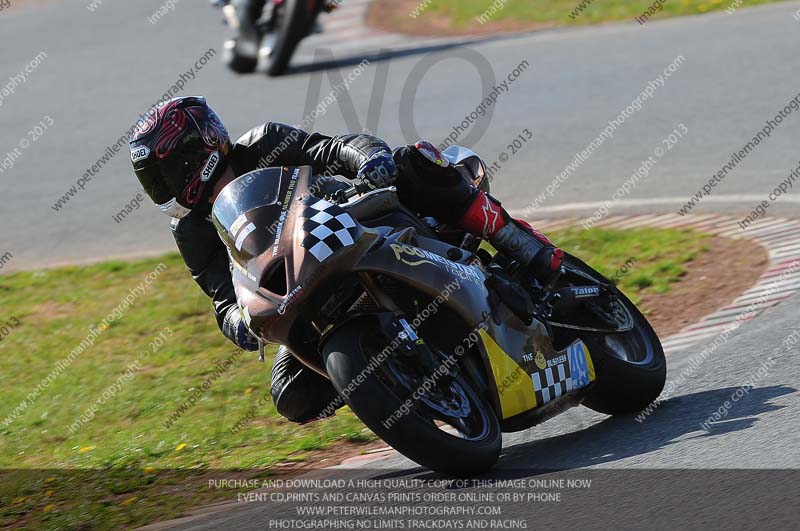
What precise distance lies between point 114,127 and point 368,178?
9754 mm

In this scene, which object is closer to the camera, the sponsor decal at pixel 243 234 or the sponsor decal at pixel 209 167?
the sponsor decal at pixel 243 234

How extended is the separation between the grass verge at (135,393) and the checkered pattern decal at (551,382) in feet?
4.09

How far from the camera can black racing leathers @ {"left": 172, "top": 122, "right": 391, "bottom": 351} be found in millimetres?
5105

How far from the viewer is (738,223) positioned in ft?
25.8

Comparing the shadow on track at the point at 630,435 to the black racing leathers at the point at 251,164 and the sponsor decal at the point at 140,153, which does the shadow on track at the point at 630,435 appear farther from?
the sponsor decal at the point at 140,153

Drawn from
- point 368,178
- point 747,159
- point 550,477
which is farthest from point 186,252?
point 747,159

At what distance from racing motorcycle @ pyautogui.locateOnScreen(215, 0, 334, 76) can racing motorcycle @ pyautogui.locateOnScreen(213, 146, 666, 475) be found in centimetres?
875

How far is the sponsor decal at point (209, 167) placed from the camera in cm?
506

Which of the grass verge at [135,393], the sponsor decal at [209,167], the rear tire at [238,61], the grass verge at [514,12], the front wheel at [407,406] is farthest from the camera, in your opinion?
the rear tire at [238,61]

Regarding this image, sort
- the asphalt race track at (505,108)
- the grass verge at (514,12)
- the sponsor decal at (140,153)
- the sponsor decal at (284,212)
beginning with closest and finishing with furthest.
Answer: the sponsor decal at (284,212), the sponsor decal at (140,153), the asphalt race track at (505,108), the grass verge at (514,12)

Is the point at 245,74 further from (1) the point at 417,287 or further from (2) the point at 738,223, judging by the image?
(1) the point at 417,287

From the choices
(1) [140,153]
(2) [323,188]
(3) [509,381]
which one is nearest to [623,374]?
(3) [509,381]

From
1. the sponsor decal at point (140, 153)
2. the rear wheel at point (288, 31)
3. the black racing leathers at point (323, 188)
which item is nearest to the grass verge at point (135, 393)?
the black racing leathers at point (323, 188)

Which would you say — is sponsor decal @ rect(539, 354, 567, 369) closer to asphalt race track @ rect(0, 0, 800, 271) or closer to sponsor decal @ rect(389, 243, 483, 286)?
sponsor decal @ rect(389, 243, 483, 286)
